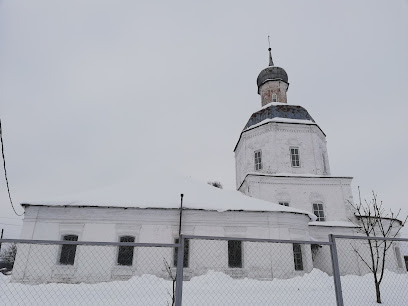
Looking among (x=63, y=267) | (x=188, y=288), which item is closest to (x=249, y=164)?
(x=188, y=288)

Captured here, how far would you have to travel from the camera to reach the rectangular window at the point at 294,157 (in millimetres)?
23219

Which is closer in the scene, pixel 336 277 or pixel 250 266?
pixel 336 277

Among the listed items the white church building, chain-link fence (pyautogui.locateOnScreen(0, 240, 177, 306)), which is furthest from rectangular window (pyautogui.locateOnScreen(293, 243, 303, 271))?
chain-link fence (pyautogui.locateOnScreen(0, 240, 177, 306))

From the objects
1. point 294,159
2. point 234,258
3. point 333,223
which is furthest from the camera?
point 294,159

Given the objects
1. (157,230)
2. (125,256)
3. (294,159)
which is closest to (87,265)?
(125,256)

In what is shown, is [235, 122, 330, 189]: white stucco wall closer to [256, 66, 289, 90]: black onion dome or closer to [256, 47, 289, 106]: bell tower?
[256, 47, 289, 106]: bell tower

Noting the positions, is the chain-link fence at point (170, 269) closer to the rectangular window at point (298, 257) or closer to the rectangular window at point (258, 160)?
the rectangular window at point (298, 257)

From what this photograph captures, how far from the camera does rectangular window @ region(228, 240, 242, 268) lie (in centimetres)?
1652

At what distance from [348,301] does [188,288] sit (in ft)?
19.7

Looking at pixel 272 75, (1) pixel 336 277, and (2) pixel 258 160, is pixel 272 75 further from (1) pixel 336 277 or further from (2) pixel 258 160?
(1) pixel 336 277

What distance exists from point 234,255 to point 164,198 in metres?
5.26

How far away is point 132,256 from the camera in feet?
53.8

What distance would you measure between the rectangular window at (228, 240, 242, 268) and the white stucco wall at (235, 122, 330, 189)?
Result: 7.89 meters

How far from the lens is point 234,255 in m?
16.8
